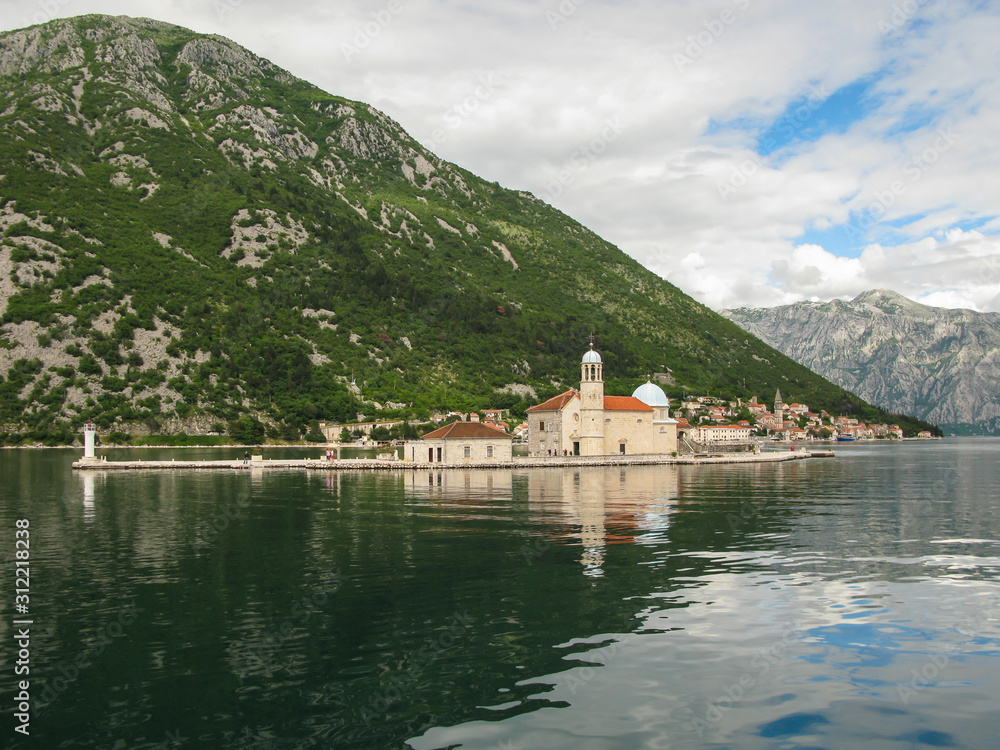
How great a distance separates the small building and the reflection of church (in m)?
10.6

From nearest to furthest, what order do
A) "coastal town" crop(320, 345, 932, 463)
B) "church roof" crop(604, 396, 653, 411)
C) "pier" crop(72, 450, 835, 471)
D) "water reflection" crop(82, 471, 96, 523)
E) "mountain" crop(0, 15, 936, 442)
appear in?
1. "water reflection" crop(82, 471, 96, 523)
2. "pier" crop(72, 450, 835, 471)
3. "coastal town" crop(320, 345, 932, 463)
4. "church roof" crop(604, 396, 653, 411)
5. "mountain" crop(0, 15, 936, 442)

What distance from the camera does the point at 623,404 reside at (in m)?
84.1

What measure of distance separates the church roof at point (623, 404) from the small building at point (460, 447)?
52.2 feet

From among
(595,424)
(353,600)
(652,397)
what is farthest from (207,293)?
(353,600)

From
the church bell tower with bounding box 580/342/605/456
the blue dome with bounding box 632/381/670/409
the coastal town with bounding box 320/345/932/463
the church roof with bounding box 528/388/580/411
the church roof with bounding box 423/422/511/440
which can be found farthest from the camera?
the blue dome with bounding box 632/381/670/409

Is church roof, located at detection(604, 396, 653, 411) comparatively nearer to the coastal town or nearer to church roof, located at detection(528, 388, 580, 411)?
the coastal town

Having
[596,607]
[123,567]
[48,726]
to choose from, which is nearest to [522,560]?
[596,607]

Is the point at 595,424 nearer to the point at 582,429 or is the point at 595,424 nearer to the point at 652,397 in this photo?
the point at 582,429

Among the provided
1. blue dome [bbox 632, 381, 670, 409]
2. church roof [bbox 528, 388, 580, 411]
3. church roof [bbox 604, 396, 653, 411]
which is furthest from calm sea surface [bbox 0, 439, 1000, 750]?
blue dome [bbox 632, 381, 670, 409]

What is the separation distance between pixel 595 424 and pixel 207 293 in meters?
88.4

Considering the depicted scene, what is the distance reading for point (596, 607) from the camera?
18.3 m

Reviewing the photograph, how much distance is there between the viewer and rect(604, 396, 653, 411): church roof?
8319 centimetres

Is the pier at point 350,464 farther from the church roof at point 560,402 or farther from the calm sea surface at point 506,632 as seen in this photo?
the calm sea surface at point 506,632

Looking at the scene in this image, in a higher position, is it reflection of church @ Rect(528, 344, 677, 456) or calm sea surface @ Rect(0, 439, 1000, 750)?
reflection of church @ Rect(528, 344, 677, 456)
